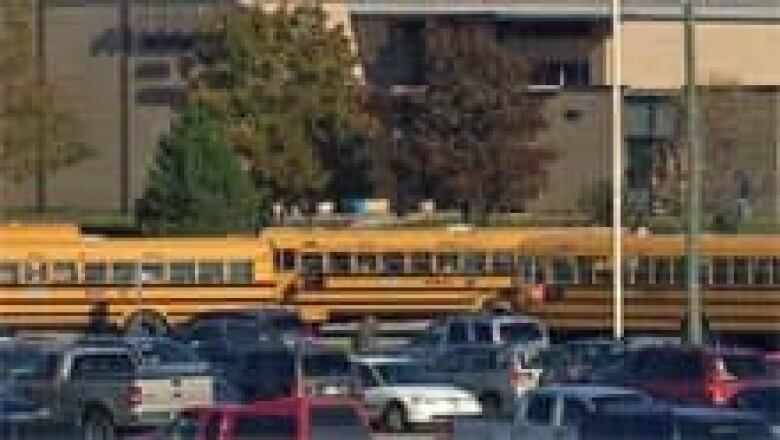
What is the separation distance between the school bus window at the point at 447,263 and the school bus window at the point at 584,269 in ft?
12.4

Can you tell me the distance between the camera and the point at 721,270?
159ft

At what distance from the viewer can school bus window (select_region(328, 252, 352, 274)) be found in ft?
174

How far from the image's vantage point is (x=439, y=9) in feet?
280

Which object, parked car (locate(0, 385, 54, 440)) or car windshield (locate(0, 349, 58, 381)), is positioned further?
car windshield (locate(0, 349, 58, 381))

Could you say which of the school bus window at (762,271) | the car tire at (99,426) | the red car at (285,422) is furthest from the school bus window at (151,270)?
the red car at (285,422)

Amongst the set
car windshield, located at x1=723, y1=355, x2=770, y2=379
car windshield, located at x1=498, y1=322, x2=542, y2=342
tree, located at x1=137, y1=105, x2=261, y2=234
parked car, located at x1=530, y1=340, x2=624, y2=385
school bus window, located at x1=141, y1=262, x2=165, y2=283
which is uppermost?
tree, located at x1=137, y1=105, x2=261, y2=234

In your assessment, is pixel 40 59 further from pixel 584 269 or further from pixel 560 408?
pixel 560 408

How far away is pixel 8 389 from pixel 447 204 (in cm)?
4922

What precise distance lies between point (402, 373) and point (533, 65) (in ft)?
181

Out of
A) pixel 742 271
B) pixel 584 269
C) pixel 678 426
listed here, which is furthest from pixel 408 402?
pixel 584 269

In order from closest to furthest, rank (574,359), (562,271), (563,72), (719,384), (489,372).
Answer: (719,384) → (489,372) → (574,359) → (562,271) → (563,72)

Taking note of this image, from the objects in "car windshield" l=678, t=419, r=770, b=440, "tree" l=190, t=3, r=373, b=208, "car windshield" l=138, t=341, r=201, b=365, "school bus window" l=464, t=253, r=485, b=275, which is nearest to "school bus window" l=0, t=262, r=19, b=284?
"school bus window" l=464, t=253, r=485, b=275

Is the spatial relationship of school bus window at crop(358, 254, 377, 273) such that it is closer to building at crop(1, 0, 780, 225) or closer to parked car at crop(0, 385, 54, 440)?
parked car at crop(0, 385, 54, 440)

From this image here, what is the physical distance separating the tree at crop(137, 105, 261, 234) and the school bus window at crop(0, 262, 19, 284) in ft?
48.6
